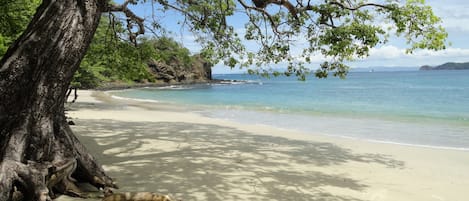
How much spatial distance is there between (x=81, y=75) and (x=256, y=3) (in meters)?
14.5

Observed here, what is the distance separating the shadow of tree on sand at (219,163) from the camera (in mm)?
6203

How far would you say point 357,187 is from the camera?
679cm

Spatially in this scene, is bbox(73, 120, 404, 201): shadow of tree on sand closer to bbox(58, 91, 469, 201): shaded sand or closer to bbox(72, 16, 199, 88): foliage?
bbox(58, 91, 469, 201): shaded sand

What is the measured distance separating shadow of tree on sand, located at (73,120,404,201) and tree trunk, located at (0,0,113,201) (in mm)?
1471

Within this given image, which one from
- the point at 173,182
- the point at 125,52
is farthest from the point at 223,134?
the point at 173,182

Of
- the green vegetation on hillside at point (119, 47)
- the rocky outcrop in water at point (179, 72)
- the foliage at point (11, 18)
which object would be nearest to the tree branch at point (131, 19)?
the green vegetation on hillside at point (119, 47)

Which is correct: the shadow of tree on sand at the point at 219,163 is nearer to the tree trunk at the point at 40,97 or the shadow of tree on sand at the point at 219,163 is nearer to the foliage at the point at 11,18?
the tree trunk at the point at 40,97

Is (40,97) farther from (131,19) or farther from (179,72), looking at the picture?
(179,72)

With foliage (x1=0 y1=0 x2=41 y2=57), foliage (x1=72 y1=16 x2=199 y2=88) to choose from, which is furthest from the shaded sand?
foliage (x1=0 y1=0 x2=41 y2=57)

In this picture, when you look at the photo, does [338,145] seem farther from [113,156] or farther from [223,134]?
[113,156]

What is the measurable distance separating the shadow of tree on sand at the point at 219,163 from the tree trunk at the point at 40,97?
4.83 ft

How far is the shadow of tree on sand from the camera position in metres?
6.20

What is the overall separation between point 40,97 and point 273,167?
4.63 meters

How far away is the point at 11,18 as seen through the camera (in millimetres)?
9547
